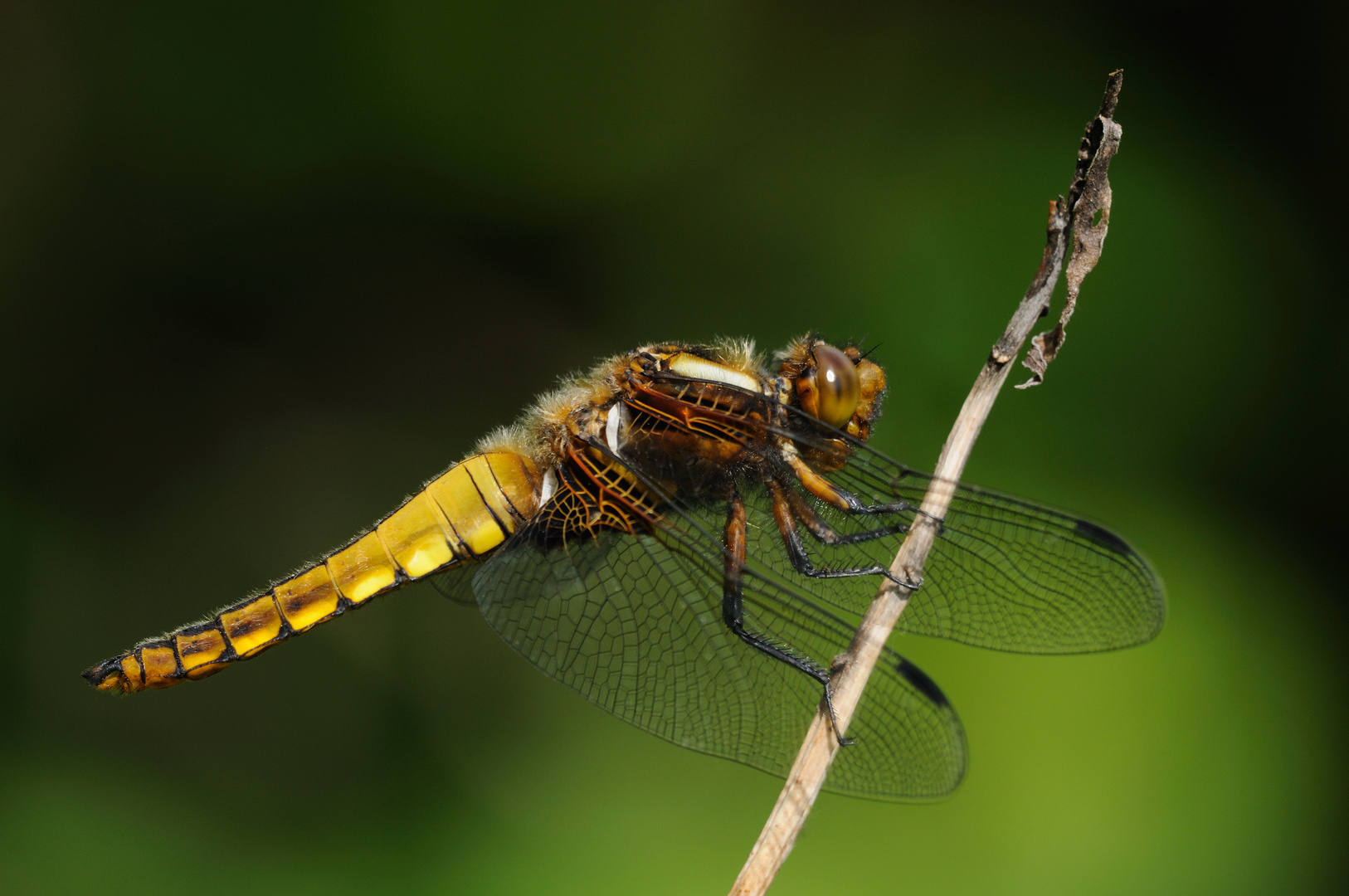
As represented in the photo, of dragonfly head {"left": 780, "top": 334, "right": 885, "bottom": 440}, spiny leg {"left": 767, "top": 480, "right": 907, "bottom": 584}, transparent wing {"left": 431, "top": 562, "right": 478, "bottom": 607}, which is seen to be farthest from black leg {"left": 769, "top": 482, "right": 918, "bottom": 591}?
transparent wing {"left": 431, "top": 562, "right": 478, "bottom": 607}

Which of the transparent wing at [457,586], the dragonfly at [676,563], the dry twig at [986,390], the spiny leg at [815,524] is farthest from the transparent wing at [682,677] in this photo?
the dry twig at [986,390]

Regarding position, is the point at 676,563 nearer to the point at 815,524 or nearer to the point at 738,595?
the point at 738,595

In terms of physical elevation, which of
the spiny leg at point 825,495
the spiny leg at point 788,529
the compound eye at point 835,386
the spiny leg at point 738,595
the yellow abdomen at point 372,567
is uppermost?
the compound eye at point 835,386

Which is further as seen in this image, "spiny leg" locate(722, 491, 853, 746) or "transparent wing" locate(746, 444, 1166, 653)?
"spiny leg" locate(722, 491, 853, 746)

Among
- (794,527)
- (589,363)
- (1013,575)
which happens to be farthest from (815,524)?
(589,363)

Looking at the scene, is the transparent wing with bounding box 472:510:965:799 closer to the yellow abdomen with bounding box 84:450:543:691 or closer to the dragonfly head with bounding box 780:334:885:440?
the yellow abdomen with bounding box 84:450:543:691

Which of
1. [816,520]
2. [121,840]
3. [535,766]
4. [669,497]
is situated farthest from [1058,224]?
[121,840]

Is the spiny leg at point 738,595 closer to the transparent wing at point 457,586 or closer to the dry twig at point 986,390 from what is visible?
the dry twig at point 986,390
